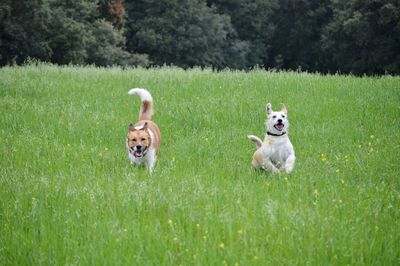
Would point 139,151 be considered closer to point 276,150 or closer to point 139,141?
point 139,141

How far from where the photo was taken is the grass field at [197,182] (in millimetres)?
6156

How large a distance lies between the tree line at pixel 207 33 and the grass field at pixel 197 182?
77.1 ft

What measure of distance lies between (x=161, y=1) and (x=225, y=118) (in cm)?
3703

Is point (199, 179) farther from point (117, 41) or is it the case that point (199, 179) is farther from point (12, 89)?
point (117, 41)

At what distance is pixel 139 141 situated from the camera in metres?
9.88

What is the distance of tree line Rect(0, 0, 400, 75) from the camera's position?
132 ft

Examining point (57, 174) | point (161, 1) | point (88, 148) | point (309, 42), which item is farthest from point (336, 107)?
point (309, 42)

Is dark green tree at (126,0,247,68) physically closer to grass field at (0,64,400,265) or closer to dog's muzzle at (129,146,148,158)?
grass field at (0,64,400,265)

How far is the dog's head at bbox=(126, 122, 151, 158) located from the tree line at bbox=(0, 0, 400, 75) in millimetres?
29005

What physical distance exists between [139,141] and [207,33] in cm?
4209

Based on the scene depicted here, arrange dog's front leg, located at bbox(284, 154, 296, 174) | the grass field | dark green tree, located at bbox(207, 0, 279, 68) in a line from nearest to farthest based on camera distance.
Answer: the grass field
dog's front leg, located at bbox(284, 154, 296, 174)
dark green tree, located at bbox(207, 0, 279, 68)

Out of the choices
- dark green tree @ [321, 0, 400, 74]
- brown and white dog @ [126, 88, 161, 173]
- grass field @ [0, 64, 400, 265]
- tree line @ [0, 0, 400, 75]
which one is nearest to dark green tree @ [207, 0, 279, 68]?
tree line @ [0, 0, 400, 75]

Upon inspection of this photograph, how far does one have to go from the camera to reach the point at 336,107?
15648 mm

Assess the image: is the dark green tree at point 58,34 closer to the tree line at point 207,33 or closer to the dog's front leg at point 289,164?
the tree line at point 207,33
